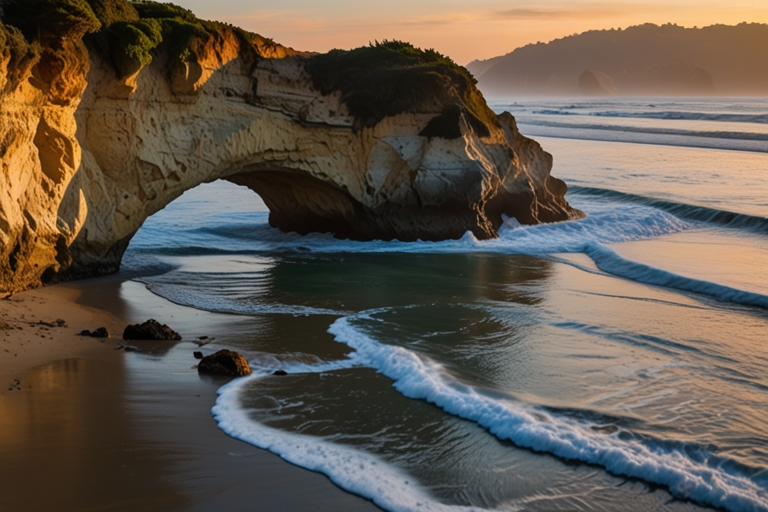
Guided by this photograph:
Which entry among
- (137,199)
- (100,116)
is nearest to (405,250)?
(137,199)

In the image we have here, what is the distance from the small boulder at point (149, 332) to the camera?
10.1m

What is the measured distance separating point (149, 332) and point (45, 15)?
16.3ft

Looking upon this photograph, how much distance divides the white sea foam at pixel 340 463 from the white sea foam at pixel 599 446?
1.48 m

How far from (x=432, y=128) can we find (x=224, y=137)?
5122mm

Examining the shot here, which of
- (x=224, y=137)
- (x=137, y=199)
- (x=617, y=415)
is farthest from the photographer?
(x=224, y=137)

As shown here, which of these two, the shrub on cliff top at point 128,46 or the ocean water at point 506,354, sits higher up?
the shrub on cliff top at point 128,46

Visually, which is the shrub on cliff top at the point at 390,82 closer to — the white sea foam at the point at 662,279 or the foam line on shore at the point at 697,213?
the white sea foam at the point at 662,279

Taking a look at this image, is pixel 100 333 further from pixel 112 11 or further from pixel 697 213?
pixel 697 213

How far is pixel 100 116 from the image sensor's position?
1357 cm

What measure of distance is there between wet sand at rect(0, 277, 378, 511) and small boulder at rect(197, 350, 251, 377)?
0.20 m

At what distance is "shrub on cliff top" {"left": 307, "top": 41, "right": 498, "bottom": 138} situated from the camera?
1780cm

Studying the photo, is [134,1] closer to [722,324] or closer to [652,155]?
[722,324]

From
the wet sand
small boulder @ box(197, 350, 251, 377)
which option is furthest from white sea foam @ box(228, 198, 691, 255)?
small boulder @ box(197, 350, 251, 377)

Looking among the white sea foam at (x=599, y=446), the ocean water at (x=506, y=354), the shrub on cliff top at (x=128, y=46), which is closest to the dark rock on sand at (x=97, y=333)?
the ocean water at (x=506, y=354)
